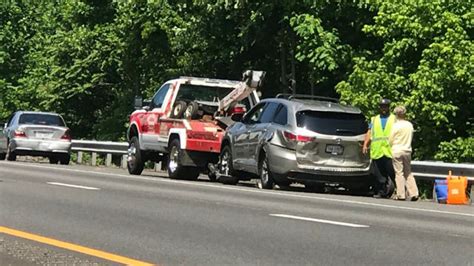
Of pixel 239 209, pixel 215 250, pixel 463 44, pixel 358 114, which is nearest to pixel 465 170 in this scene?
pixel 358 114

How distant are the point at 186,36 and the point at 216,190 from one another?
14821 millimetres

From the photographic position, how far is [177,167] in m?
20.7

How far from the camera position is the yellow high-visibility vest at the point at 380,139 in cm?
1694

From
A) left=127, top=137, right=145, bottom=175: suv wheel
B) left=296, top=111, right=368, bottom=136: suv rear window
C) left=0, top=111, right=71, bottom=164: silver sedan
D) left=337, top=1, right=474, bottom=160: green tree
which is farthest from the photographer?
left=0, top=111, right=71, bottom=164: silver sedan

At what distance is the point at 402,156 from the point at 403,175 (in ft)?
1.12

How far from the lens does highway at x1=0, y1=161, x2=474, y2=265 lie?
853cm

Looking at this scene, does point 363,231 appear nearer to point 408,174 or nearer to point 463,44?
point 408,174

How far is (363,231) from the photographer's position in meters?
10.6

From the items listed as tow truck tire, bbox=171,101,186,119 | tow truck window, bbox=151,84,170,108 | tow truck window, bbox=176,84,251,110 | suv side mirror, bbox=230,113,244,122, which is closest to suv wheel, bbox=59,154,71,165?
tow truck window, bbox=151,84,170,108

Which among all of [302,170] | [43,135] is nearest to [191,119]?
[302,170]

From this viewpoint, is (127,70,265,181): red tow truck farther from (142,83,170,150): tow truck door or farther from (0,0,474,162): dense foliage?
(0,0,474,162): dense foliage

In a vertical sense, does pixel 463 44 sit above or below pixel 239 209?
above

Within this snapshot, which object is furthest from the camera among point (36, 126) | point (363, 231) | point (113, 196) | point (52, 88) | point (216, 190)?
point (52, 88)

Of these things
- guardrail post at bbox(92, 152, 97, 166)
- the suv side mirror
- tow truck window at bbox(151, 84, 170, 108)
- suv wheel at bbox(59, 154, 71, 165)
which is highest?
tow truck window at bbox(151, 84, 170, 108)
